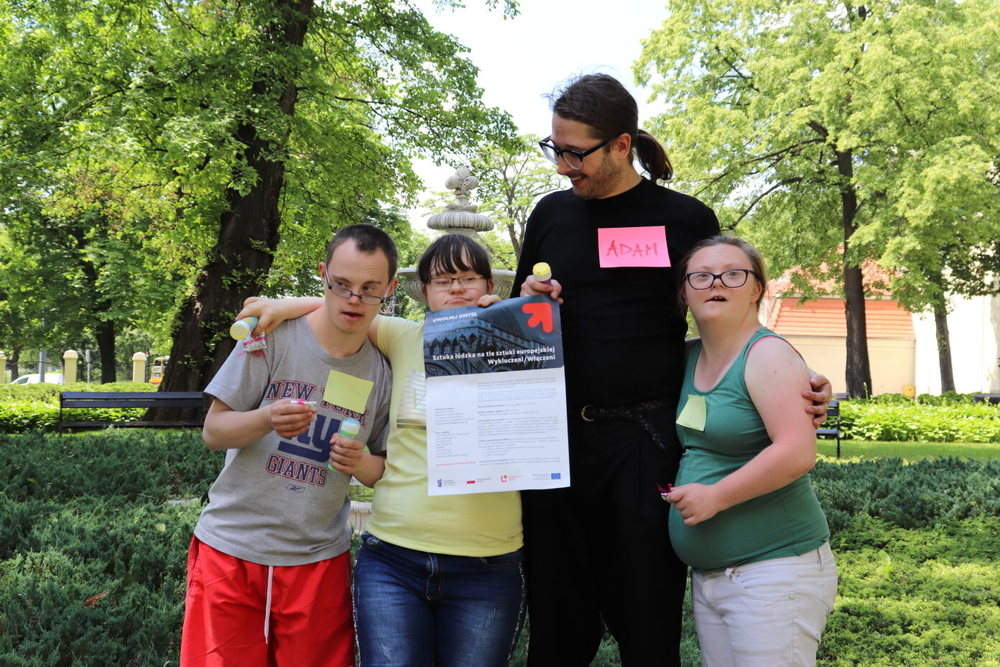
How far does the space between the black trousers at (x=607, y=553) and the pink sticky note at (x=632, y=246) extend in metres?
0.47

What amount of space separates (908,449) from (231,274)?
38.6 ft

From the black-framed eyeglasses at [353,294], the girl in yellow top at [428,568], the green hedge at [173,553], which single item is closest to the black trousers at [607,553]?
the girl in yellow top at [428,568]

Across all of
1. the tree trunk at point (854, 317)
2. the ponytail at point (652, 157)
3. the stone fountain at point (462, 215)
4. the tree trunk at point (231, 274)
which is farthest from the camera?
the tree trunk at point (854, 317)

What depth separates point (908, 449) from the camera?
553 inches

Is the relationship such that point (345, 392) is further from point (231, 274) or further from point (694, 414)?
point (231, 274)

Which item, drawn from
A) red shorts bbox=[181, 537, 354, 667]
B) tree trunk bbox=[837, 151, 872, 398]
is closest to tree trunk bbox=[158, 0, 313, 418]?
red shorts bbox=[181, 537, 354, 667]

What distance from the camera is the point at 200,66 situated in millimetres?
11305

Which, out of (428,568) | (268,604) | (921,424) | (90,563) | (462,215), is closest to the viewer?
(428,568)

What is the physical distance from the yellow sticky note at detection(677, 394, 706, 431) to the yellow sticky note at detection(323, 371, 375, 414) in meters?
0.93

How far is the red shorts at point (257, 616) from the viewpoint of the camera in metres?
2.32

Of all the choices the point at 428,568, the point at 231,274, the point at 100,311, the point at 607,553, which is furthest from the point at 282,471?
the point at 100,311

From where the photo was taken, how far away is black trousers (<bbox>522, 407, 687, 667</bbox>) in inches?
94.7

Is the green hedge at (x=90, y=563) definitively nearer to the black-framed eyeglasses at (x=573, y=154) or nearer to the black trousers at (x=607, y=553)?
the black trousers at (x=607, y=553)

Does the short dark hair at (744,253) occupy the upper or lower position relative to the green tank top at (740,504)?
upper
